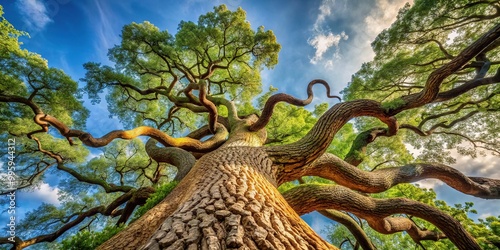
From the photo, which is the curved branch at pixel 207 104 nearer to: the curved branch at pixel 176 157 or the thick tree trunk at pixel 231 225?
the curved branch at pixel 176 157

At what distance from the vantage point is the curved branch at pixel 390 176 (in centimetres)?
399

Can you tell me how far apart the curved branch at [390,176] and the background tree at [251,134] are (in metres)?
0.03

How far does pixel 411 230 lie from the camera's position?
4730 millimetres

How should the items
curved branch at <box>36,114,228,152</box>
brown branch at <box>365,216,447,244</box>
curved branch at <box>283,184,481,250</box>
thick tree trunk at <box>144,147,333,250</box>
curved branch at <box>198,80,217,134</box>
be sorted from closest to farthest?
1. thick tree trunk at <box>144,147,333,250</box>
2. curved branch at <box>283,184,481,250</box>
3. curved branch at <box>36,114,228,152</box>
4. brown branch at <box>365,216,447,244</box>
5. curved branch at <box>198,80,217,134</box>

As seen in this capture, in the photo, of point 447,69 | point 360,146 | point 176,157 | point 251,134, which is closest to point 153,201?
point 176,157

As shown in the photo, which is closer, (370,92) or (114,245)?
(114,245)

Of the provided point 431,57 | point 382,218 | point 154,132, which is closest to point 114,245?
point 154,132

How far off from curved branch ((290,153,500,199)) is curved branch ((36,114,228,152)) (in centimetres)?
304

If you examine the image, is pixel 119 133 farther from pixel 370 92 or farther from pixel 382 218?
pixel 370 92

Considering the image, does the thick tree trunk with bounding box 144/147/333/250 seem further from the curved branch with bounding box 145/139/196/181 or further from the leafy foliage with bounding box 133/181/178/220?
the curved branch with bounding box 145/139/196/181

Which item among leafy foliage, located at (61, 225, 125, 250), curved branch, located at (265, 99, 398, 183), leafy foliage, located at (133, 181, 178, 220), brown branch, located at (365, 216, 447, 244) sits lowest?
leafy foliage, located at (61, 225, 125, 250)

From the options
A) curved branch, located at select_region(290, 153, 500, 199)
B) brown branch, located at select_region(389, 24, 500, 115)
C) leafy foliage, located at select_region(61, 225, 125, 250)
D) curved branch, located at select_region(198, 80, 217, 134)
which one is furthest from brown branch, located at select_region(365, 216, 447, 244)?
leafy foliage, located at select_region(61, 225, 125, 250)

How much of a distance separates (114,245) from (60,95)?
25.2 feet

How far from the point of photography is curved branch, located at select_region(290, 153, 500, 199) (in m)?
3.99
